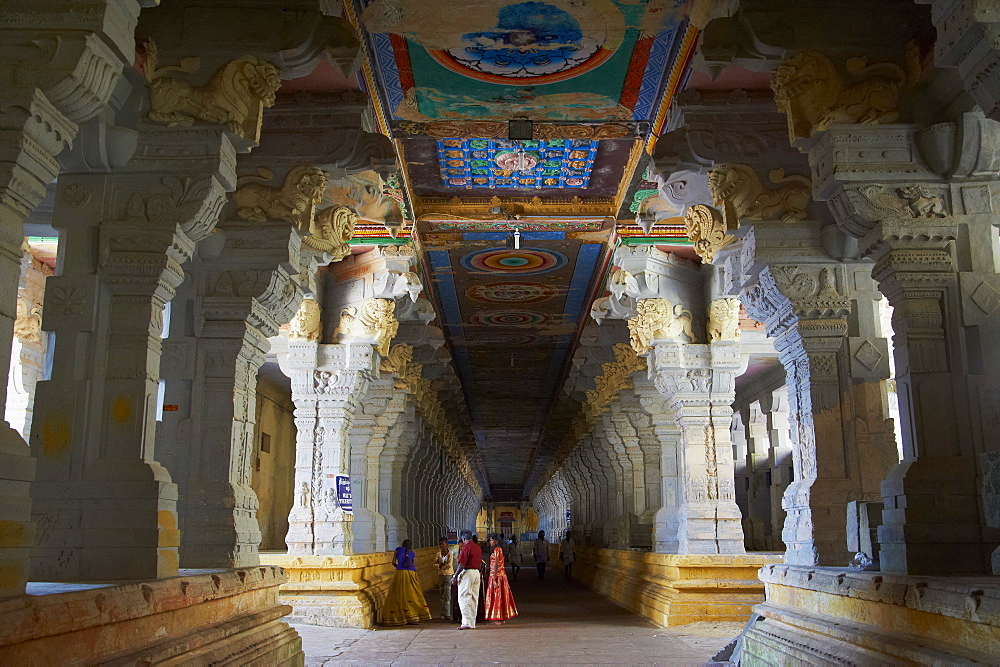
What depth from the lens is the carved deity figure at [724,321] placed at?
11531 mm

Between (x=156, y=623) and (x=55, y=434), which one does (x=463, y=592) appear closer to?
(x=55, y=434)

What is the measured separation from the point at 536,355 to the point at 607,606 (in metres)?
6.15

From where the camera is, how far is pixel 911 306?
522 centimetres

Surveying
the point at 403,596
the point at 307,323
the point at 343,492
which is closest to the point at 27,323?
the point at 307,323

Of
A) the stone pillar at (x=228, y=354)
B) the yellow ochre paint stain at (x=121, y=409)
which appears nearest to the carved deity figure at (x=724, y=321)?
the stone pillar at (x=228, y=354)

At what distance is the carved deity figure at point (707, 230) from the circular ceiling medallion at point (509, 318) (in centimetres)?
788

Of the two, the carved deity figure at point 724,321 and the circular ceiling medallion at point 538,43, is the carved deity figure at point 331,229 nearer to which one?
the circular ceiling medallion at point 538,43

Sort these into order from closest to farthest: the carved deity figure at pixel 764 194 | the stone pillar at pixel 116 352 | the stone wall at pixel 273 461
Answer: the stone pillar at pixel 116 352, the carved deity figure at pixel 764 194, the stone wall at pixel 273 461

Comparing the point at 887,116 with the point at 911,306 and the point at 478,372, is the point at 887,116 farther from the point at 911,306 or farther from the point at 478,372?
the point at 478,372

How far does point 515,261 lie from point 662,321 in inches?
94.2

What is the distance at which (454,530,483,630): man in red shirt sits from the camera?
Answer: 38.2ft

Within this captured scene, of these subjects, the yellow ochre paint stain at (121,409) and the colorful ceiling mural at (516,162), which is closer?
the yellow ochre paint stain at (121,409)

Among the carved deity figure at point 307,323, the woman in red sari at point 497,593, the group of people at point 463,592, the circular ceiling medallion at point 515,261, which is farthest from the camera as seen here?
the woman in red sari at point 497,593

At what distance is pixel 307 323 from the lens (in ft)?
36.7
